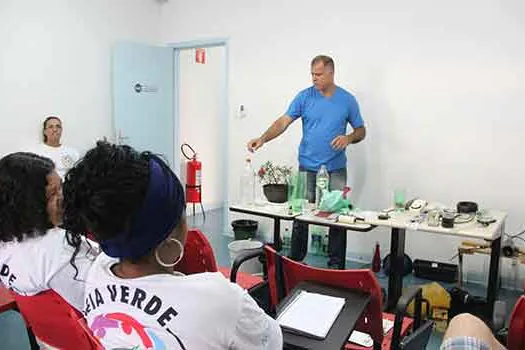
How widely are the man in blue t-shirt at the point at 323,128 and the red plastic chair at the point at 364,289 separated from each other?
5.71ft

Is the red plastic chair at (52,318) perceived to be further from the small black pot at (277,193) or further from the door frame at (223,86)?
the door frame at (223,86)

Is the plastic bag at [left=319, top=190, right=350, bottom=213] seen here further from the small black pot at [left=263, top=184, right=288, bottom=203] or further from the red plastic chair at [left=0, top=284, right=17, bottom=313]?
the red plastic chair at [left=0, top=284, right=17, bottom=313]

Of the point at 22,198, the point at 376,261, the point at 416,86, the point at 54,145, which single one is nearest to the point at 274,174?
the point at 376,261

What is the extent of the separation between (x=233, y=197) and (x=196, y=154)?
1232 mm

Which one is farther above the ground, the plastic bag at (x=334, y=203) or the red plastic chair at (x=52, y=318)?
the plastic bag at (x=334, y=203)

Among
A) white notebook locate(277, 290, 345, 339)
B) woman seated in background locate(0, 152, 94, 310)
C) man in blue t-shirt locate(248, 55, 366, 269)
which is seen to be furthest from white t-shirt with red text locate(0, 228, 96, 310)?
man in blue t-shirt locate(248, 55, 366, 269)

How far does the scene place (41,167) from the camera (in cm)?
160

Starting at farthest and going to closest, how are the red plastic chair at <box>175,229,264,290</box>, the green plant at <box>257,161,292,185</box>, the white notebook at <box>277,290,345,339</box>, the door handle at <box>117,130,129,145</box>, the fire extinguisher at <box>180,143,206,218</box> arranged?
1. the fire extinguisher at <box>180,143,206,218</box>
2. the door handle at <box>117,130,129,145</box>
3. the green plant at <box>257,161,292,185</box>
4. the red plastic chair at <box>175,229,264,290</box>
5. the white notebook at <box>277,290,345,339</box>

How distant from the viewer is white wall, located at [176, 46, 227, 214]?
234 inches

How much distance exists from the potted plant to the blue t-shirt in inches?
13.6

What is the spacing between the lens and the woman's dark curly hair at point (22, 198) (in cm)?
153

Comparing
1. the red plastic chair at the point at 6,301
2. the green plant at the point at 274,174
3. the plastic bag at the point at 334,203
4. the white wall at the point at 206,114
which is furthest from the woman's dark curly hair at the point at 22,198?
the white wall at the point at 206,114

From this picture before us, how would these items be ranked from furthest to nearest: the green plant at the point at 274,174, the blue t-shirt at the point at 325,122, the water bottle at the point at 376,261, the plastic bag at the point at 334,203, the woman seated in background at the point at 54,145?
the woman seated in background at the point at 54,145 → the green plant at the point at 274,174 → the water bottle at the point at 376,261 → the blue t-shirt at the point at 325,122 → the plastic bag at the point at 334,203

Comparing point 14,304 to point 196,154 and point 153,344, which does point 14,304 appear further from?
point 196,154
